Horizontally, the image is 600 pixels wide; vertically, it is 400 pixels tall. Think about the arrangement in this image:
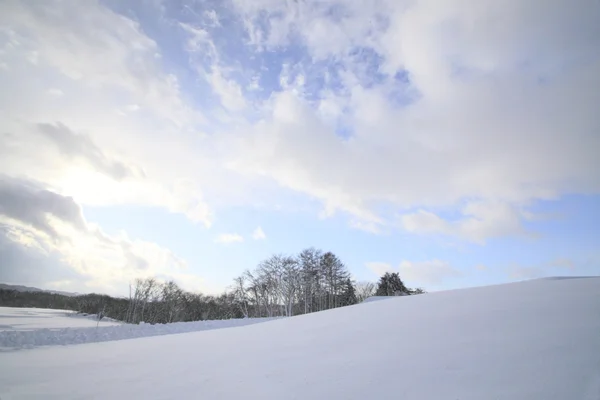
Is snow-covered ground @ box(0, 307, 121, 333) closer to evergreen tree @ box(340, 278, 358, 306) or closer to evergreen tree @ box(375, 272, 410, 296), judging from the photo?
evergreen tree @ box(340, 278, 358, 306)

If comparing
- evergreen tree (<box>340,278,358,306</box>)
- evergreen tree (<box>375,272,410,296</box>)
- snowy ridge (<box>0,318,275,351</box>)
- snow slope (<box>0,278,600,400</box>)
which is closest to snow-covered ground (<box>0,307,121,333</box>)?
snowy ridge (<box>0,318,275,351</box>)

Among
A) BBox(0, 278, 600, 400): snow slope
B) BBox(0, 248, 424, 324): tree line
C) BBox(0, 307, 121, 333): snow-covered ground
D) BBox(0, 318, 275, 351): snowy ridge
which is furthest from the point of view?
BBox(0, 248, 424, 324): tree line

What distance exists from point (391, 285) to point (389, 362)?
49.1 m

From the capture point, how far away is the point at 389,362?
552 cm

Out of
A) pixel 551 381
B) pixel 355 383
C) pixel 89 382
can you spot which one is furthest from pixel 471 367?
pixel 89 382

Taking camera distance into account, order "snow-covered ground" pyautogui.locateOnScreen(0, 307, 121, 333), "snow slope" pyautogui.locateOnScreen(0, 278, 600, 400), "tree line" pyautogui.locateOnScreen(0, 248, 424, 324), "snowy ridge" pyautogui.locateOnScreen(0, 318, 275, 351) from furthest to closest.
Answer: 1. "tree line" pyautogui.locateOnScreen(0, 248, 424, 324)
2. "snow-covered ground" pyautogui.locateOnScreen(0, 307, 121, 333)
3. "snowy ridge" pyautogui.locateOnScreen(0, 318, 275, 351)
4. "snow slope" pyautogui.locateOnScreen(0, 278, 600, 400)

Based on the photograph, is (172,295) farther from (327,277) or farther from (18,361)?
(18,361)

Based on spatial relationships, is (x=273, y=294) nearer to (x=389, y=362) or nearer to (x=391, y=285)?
(x=391, y=285)

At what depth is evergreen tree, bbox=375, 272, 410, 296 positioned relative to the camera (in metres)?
50.3

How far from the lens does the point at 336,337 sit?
8.16 metres

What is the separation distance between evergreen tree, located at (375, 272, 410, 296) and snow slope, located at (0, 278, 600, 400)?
141 ft

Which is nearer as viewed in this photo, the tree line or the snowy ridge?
the snowy ridge

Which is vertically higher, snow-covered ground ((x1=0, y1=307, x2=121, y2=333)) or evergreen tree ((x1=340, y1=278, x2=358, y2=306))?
evergreen tree ((x1=340, y1=278, x2=358, y2=306))

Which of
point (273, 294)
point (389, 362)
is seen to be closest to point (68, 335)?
point (389, 362)
